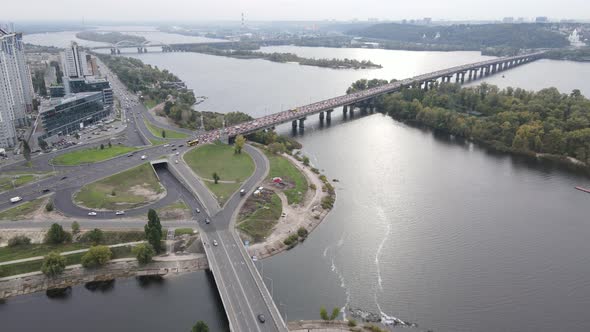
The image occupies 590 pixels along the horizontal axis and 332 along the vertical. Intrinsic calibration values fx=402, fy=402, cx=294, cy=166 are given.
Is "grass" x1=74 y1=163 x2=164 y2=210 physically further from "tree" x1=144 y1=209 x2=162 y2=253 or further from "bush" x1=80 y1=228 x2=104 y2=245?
"tree" x1=144 y1=209 x2=162 y2=253

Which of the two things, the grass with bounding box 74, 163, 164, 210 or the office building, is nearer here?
the grass with bounding box 74, 163, 164, 210

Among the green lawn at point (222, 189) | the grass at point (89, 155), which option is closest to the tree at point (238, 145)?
the green lawn at point (222, 189)

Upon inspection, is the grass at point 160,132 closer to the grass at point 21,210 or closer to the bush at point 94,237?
the grass at point 21,210

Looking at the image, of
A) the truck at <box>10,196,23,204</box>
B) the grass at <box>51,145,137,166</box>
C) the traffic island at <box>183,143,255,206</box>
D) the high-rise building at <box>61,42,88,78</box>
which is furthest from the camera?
the high-rise building at <box>61,42,88,78</box>

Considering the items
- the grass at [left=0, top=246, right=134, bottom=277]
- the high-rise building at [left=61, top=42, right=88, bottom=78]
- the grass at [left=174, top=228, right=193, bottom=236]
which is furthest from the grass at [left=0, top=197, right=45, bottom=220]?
the high-rise building at [left=61, top=42, right=88, bottom=78]

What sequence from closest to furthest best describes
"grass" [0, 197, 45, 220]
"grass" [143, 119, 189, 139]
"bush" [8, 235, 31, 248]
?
"bush" [8, 235, 31, 248]
"grass" [0, 197, 45, 220]
"grass" [143, 119, 189, 139]

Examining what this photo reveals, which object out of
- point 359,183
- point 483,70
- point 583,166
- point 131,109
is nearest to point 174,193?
point 359,183
